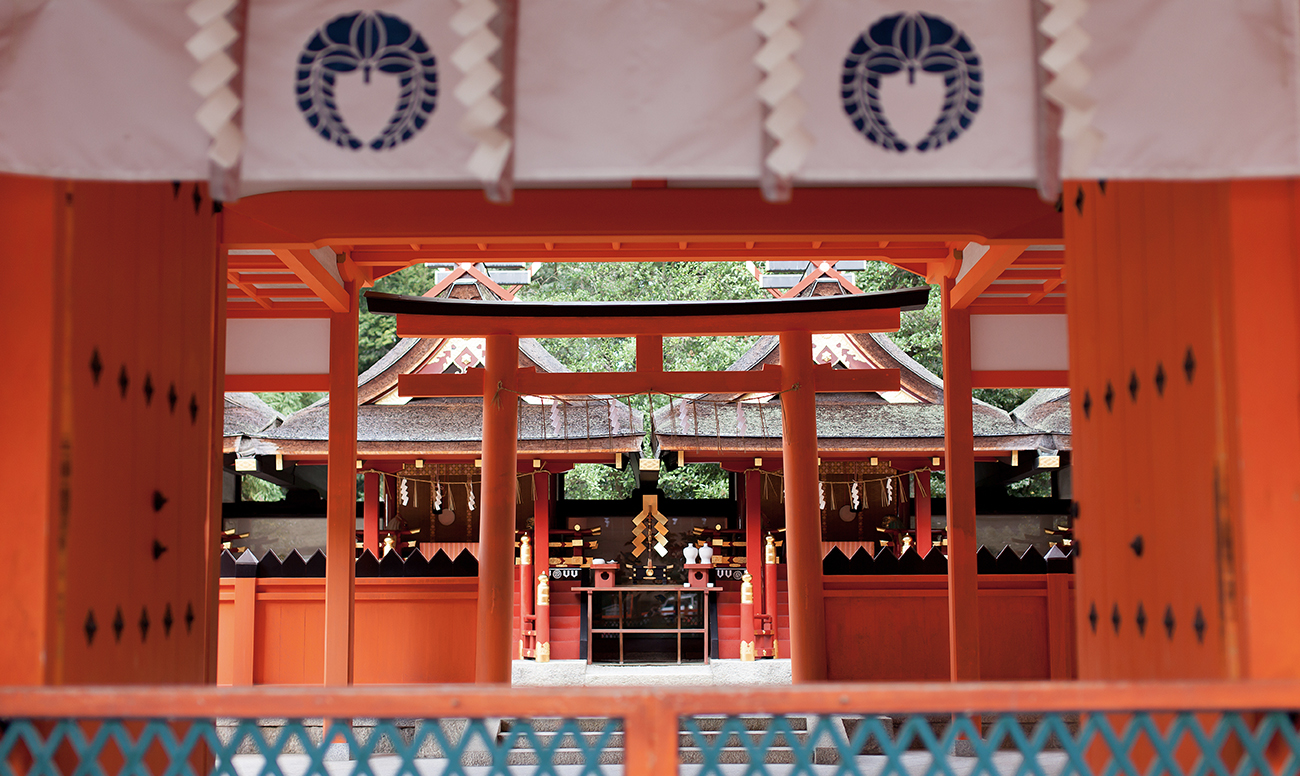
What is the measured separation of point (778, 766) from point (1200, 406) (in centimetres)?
543

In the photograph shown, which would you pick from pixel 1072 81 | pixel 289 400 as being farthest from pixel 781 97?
pixel 289 400

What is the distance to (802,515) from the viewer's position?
949cm

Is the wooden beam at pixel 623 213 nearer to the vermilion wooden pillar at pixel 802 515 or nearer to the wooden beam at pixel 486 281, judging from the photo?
the vermilion wooden pillar at pixel 802 515

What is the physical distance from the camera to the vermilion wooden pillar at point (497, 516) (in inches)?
348

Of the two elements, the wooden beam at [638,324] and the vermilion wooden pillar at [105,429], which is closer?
the vermilion wooden pillar at [105,429]

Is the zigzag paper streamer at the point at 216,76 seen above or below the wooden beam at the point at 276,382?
above

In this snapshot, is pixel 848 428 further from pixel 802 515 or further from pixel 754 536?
pixel 802 515

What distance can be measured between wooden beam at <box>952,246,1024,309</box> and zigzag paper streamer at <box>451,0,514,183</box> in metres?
4.83

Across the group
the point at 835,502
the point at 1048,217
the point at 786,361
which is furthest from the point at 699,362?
the point at 1048,217

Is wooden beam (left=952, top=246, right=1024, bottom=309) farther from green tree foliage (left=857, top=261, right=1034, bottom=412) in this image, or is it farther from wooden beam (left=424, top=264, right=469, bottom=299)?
green tree foliage (left=857, top=261, right=1034, bottom=412)

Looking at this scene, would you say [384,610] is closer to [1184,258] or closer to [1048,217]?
[1048,217]

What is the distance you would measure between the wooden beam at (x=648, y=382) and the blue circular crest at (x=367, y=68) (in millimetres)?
6748

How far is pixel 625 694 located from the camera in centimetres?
270

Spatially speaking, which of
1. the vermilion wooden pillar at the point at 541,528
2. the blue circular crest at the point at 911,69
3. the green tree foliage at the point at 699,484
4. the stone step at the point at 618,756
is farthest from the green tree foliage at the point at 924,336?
the blue circular crest at the point at 911,69
